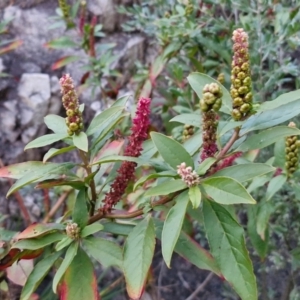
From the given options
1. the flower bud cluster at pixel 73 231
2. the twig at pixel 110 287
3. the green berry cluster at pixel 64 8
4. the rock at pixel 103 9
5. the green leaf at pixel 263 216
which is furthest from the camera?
the rock at pixel 103 9

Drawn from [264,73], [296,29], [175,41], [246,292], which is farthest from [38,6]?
[246,292]

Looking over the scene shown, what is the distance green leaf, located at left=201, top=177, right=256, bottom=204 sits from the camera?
0.74m

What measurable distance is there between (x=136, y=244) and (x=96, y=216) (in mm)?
145

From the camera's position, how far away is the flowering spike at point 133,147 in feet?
2.79

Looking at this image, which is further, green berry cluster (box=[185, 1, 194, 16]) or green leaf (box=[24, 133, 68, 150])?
green berry cluster (box=[185, 1, 194, 16])

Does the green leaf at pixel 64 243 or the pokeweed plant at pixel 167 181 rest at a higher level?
the pokeweed plant at pixel 167 181

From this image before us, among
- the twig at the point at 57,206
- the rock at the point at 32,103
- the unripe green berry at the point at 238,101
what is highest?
the unripe green berry at the point at 238,101

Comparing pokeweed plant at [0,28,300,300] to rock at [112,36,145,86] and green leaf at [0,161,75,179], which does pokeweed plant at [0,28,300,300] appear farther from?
rock at [112,36,145,86]

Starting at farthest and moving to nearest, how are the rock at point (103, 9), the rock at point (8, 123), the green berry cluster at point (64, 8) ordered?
1. the rock at point (103, 9)
2. the rock at point (8, 123)
3. the green berry cluster at point (64, 8)

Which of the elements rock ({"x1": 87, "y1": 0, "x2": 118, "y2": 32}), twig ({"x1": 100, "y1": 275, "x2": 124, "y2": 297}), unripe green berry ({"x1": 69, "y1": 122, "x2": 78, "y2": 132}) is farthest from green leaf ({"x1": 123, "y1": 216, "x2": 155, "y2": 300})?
rock ({"x1": 87, "y1": 0, "x2": 118, "y2": 32})

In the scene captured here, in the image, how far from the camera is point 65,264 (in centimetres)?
88

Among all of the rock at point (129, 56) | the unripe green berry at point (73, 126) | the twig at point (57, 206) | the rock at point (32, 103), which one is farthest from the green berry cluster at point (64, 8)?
the unripe green berry at point (73, 126)

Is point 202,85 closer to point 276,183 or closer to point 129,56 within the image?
point 276,183

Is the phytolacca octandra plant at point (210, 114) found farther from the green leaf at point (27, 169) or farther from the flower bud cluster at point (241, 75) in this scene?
the green leaf at point (27, 169)
